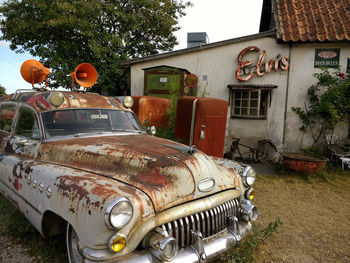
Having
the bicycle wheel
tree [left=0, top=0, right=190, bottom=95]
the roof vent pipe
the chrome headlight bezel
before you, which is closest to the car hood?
the chrome headlight bezel

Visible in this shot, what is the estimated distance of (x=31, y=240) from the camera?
2.66 meters

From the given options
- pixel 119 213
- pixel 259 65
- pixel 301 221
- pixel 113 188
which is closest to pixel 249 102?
pixel 259 65

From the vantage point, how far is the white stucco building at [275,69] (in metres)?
7.11

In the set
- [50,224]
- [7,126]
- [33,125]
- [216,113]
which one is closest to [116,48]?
[216,113]

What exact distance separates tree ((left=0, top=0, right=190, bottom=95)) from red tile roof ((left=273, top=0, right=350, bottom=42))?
588 cm

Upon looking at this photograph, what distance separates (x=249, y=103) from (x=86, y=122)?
5.83 meters

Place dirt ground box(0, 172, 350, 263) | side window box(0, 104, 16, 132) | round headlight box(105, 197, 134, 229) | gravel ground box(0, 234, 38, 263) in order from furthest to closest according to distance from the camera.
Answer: side window box(0, 104, 16, 132) < dirt ground box(0, 172, 350, 263) < gravel ground box(0, 234, 38, 263) < round headlight box(105, 197, 134, 229)

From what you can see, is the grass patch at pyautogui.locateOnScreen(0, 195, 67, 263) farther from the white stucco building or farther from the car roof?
the white stucco building

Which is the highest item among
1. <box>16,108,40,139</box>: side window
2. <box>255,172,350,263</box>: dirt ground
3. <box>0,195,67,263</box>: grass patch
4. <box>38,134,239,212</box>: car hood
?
<box>16,108,40,139</box>: side window

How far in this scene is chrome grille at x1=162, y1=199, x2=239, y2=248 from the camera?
6.07 ft

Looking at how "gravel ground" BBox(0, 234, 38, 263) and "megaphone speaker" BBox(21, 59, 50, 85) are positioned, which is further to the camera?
"megaphone speaker" BBox(21, 59, 50, 85)

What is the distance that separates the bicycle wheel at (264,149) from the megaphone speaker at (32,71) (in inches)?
231

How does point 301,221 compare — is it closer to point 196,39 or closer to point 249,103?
point 249,103

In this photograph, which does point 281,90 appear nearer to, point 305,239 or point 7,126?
point 305,239
